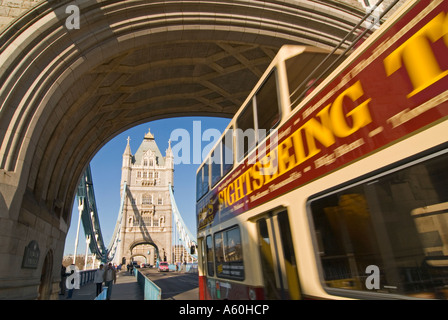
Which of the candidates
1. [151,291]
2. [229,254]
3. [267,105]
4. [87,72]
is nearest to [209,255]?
[229,254]

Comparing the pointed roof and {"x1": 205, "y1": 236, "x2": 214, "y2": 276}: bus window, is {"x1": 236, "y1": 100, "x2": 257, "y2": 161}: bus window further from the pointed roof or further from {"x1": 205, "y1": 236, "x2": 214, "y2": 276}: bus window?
the pointed roof

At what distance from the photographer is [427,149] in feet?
5.71

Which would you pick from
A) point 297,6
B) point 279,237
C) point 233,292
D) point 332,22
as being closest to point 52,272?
point 233,292

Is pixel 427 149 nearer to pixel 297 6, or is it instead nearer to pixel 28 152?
pixel 28 152

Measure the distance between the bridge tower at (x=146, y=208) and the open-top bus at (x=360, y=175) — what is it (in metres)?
63.5

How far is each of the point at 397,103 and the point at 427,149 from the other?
452 mm

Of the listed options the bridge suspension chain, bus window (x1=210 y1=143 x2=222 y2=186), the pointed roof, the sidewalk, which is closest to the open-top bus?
bus window (x1=210 y1=143 x2=222 y2=186)

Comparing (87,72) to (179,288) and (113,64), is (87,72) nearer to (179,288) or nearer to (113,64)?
(113,64)

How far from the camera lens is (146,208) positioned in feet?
230

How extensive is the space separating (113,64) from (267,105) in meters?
7.40

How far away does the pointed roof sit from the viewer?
7894 cm

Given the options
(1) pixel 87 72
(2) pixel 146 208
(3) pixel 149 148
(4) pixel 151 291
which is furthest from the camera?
(3) pixel 149 148

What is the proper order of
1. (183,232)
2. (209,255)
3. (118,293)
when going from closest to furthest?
(209,255) < (118,293) < (183,232)

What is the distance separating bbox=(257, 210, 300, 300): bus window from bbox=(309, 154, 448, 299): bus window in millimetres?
759
